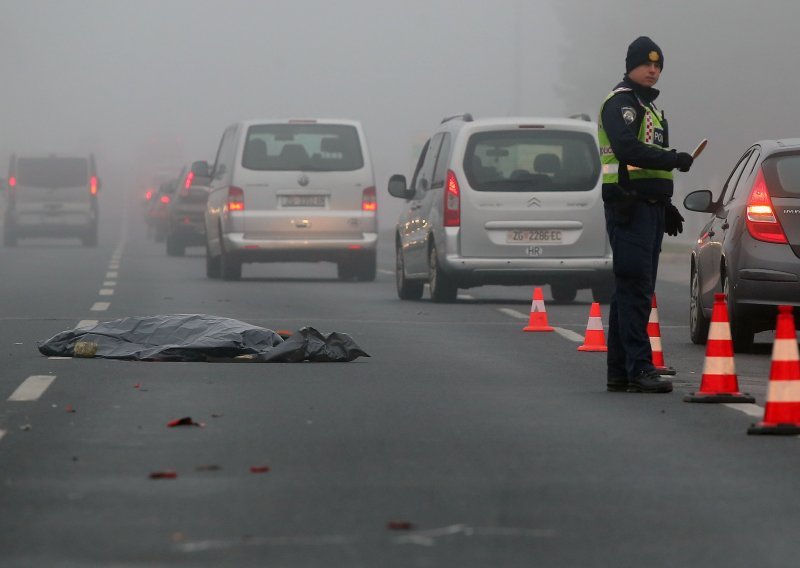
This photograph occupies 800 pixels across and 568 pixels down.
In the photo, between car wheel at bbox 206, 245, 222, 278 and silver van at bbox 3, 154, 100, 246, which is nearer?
car wheel at bbox 206, 245, 222, 278

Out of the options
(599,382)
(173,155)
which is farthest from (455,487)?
(173,155)

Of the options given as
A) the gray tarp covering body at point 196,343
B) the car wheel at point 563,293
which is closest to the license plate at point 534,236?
the car wheel at point 563,293

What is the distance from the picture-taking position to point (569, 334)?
1580 cm

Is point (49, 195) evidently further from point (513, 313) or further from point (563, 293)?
point (513, 313)

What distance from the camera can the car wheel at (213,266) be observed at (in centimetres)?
2720

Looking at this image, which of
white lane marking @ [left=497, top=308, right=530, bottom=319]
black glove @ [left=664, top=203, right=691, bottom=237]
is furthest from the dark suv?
black glove @ [left=664, top=203, right=691, bottom=237]

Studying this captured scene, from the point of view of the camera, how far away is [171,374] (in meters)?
11.9

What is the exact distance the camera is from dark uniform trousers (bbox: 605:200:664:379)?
35.6 feet

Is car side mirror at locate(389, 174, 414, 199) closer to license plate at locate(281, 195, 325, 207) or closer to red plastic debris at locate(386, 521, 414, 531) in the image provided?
license plate at locate(281, 195, 325, 207)

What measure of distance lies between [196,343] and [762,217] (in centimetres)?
370

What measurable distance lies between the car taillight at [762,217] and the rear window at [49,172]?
115 feet

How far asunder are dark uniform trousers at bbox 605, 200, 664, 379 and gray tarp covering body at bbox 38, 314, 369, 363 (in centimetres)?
243

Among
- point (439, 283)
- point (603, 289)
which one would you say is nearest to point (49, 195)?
point (439, 283)

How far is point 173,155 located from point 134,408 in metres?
165
